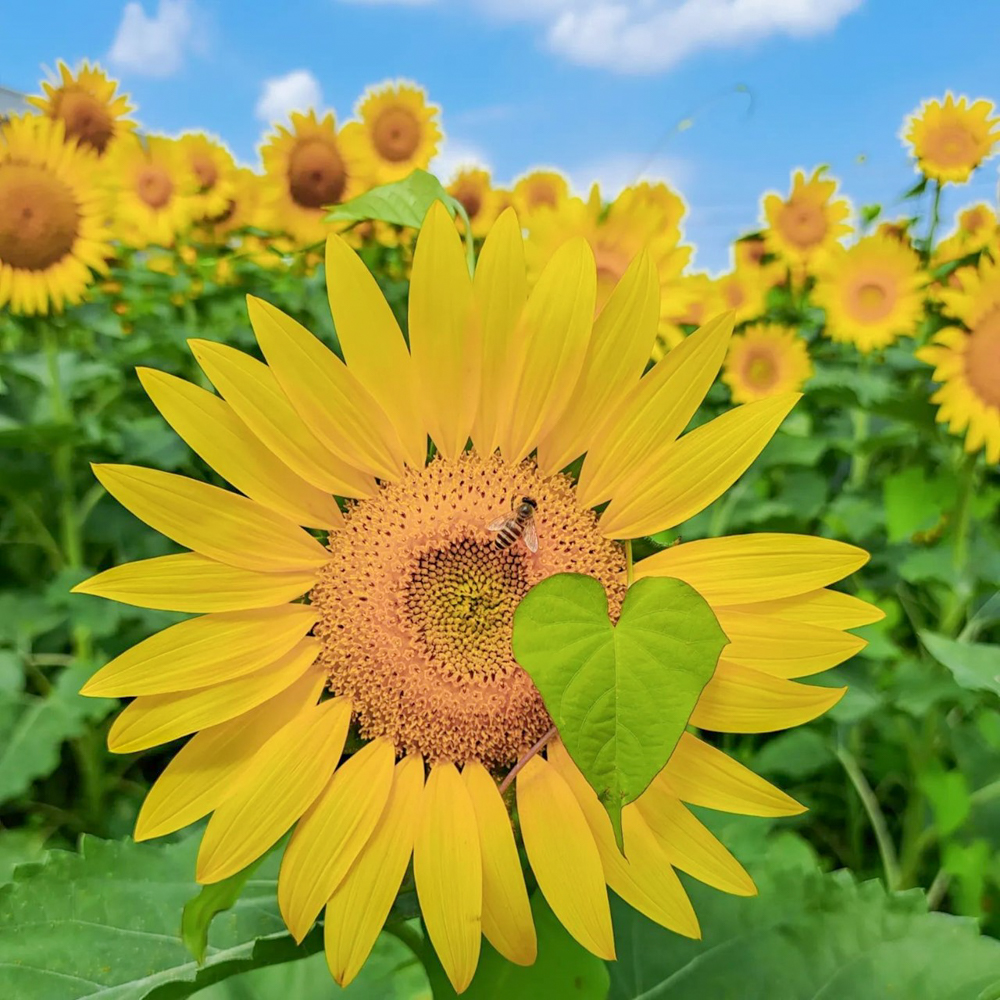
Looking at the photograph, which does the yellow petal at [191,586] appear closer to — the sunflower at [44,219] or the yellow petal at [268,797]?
the yellow petal at [268,797]

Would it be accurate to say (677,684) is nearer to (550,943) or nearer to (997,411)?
(550,943)

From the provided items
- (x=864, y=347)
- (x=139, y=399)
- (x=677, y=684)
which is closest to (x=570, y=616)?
(x=677, y=684)

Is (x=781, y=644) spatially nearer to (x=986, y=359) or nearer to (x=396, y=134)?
(x=986, y=359)

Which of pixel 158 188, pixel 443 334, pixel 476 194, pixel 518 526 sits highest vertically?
pixel 476 194

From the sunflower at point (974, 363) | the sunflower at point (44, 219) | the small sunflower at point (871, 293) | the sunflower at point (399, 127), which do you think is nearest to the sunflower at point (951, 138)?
the small sunflower at point (871, 293)

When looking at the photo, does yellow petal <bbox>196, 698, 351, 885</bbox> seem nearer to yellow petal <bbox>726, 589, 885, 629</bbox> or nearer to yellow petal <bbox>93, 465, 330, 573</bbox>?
yellow petal <bbox>93, 465, 330, 573</bbox>

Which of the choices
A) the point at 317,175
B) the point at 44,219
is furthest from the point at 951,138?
the point at 44,219
